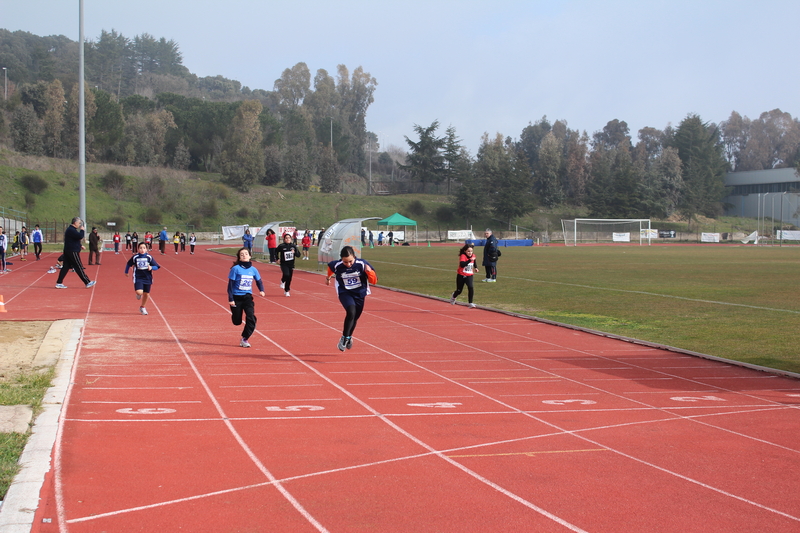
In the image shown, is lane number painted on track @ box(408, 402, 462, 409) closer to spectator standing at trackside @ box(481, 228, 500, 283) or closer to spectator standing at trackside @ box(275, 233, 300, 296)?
spectator standing at trackside @ box(275, 233, 300, 296)

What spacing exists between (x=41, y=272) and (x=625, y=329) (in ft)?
76.0

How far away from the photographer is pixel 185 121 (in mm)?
97938

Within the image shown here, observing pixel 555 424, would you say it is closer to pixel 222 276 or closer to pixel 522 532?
pixel 522 532

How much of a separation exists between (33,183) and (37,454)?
7425cm

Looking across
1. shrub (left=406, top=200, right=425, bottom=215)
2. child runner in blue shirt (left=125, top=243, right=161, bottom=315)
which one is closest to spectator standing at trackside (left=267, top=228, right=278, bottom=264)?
child runner in blue shirt (left=125, top=243, right=161, bottom=315)

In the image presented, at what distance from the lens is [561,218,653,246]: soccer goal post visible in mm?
82812

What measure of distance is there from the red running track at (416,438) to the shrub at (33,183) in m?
66.4

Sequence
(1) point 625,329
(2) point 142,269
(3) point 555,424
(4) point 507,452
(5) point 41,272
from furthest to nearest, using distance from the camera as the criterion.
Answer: (5) point 41,272 < (2) point 142,269 < (1) point 625,329 < (3) point 555,424 < (4) point 507,452

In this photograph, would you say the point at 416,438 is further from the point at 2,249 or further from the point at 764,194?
the point at 764,194

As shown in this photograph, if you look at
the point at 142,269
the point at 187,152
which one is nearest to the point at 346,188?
the point at 187,152

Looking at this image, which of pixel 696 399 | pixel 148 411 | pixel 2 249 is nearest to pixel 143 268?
pixel 148 411

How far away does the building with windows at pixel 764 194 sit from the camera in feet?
322

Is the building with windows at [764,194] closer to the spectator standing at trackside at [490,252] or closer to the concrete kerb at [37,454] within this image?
the spectator standing at trackside at [490,252]

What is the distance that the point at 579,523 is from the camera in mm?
4645
